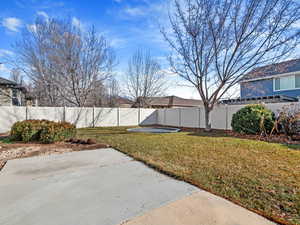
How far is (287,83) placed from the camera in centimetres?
1355

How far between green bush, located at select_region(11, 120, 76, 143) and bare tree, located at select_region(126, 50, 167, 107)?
44.3 feet

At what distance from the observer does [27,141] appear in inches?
251

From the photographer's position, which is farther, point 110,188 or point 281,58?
point 281,58

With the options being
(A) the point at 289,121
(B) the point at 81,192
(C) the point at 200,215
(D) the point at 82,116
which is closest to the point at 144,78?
(D) the point at 82,116

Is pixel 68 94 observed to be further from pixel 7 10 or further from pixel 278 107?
pixel 278 107

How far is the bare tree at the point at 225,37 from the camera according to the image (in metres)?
7.36

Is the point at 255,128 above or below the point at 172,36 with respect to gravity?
below

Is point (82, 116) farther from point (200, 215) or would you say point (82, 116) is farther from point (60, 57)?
point (200, 215)

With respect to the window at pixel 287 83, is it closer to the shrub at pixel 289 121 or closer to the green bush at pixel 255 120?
the shrub at pixel 289 121

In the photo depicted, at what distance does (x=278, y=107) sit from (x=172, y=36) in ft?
22.4

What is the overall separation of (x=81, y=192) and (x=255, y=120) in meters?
8.01

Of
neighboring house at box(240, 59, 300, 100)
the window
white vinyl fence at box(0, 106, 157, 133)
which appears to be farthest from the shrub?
white vinyl fence at box(0, 106, 157, 133)

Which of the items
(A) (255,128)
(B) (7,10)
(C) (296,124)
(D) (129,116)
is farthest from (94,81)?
(C) (296,124)

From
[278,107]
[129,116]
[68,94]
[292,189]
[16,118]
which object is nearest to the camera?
[292,189]
